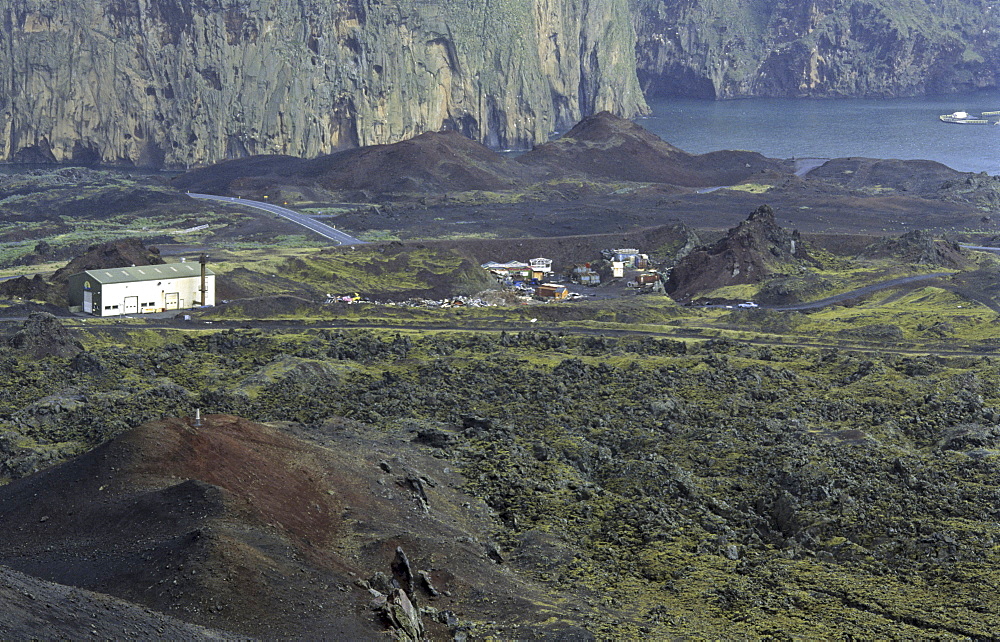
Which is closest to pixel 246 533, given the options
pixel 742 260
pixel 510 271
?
pixel 742 260

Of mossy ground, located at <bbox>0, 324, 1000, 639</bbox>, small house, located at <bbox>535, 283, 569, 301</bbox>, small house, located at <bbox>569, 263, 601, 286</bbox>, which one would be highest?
small house, located at <bbox>569, 263, 601, 286</bbox>

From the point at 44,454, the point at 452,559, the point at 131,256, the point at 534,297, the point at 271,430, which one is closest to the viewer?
the point at 452,559

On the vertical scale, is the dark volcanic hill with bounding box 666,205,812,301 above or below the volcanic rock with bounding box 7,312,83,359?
above

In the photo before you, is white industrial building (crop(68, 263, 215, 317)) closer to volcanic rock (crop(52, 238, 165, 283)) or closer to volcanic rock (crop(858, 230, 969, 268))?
volcanic rock (crop(52, 238, 165, 283))

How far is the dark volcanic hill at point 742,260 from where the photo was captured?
13288 cm

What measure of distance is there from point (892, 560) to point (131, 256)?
8443 centimetres

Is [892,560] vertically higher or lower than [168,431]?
lower

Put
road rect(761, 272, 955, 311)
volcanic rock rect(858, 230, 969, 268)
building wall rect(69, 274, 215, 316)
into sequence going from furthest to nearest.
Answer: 1. volcanic rock rect(858, 230, 969, 268)
2. road rect(761, 272, 955, 311)
3. building wall rect(69, 274, 215, 316)

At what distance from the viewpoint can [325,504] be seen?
51.6 meters

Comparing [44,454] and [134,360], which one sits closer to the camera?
[44,454]

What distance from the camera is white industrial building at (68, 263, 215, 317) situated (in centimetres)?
10344

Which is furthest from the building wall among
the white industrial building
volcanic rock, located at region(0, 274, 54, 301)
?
volcanic rock, located at region(0, 274, 54, 301)

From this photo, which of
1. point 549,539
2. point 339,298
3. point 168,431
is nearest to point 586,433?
point 549,539

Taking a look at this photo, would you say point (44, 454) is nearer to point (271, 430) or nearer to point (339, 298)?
point (271, 430)
